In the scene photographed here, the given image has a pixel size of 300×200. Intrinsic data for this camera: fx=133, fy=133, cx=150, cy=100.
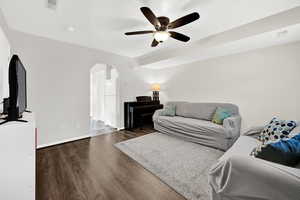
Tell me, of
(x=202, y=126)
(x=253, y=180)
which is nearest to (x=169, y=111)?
(x=202, y=126)

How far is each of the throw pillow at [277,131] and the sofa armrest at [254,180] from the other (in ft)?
3.27

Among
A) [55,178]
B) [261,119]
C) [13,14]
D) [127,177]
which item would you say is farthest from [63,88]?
[261,119]

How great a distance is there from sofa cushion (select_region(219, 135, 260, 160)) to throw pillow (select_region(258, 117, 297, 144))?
12cm

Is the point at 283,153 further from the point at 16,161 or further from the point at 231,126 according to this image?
the point at 16,161

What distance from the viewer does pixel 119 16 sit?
7.00ft

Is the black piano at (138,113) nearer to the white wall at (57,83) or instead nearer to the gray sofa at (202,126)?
the gray sofa at (202,126)

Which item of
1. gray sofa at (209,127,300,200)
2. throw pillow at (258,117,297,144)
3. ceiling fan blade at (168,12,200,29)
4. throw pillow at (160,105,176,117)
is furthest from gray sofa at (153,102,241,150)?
ceiling fan blade at (168,12,200,29)

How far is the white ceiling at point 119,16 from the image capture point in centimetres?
184

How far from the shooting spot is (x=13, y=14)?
2098mm

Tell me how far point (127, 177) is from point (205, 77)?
11.0 ft

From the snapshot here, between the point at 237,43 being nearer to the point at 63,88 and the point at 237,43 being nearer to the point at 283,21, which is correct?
the point at 283,21

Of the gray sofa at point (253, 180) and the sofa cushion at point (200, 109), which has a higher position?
the sofa cushion at point (200, 109)

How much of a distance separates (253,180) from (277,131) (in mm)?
1299

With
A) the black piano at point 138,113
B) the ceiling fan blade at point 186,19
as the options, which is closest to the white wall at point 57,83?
the black piano at point 138,113
